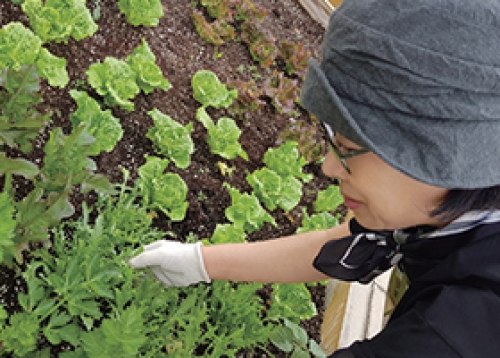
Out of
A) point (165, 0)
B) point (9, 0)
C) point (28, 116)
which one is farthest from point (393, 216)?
point (165, 0)

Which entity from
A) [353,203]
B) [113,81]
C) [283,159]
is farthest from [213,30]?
[353,203]

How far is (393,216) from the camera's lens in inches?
41.7

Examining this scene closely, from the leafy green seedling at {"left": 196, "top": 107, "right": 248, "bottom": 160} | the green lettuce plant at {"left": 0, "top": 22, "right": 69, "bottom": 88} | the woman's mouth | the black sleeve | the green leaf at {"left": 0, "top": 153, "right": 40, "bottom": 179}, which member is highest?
the green lettuce plant at {"left": 0, "top": 22, "right": 69, "bottom": 88}

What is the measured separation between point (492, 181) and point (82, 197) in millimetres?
1175

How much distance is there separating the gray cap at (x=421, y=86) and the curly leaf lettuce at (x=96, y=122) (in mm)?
886

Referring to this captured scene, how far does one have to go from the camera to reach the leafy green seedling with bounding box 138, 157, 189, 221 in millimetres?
1701

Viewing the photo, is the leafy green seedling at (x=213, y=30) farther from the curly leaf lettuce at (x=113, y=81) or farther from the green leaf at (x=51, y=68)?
the green leaf at (x=51, y=68)

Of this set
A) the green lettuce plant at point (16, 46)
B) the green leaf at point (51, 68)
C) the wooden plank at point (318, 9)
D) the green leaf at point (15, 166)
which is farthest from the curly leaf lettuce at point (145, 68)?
the wooden plank at point (318, 9)

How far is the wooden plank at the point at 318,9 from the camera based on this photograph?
3.49 m

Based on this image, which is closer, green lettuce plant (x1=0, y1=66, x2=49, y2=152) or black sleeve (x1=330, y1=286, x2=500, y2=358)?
black sleeve (x1=330, y1=286, x2=500, y2=358)

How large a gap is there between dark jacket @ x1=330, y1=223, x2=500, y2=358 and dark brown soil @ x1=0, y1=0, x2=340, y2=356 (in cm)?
92

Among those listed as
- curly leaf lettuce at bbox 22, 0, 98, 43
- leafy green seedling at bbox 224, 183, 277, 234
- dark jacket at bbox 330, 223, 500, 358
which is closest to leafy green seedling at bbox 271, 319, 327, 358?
leafy green seedling at bbox 224, 183, 277, 234

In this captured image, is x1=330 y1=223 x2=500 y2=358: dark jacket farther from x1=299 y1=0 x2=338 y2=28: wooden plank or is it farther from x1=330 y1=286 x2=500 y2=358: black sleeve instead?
x1=299 y1=0 x2=338 y2=28: wooden plank

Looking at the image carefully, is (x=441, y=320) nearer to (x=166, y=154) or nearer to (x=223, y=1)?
(x=166, y=154)
